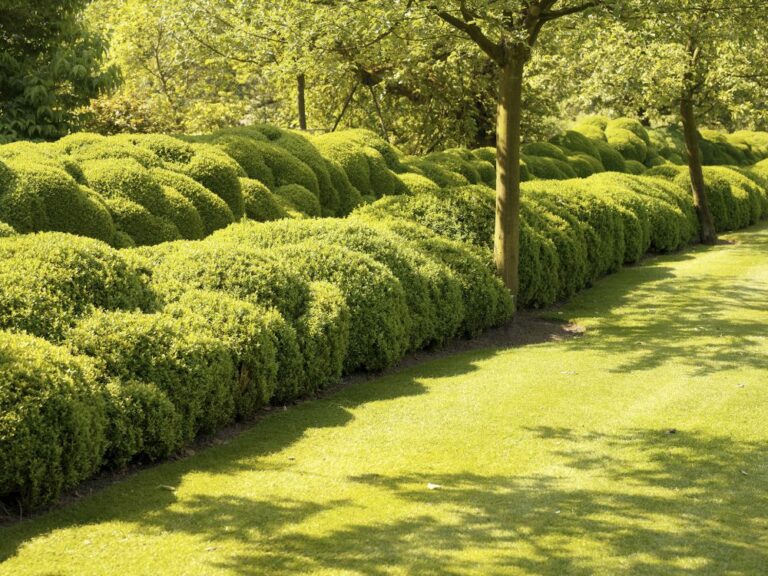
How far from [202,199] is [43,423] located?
249 inches

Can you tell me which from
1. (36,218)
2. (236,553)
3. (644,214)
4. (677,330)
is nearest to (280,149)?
(36,218)

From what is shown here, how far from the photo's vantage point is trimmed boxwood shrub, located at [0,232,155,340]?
6926 mm

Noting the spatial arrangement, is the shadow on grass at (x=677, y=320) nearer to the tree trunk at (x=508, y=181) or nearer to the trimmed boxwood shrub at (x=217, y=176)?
the tree trunk at (x=508, y=181)

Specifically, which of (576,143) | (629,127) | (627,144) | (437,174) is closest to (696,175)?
(576,143)

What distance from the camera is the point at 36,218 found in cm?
978

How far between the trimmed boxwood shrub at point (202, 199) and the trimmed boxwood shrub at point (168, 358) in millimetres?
4367

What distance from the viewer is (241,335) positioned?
7895 mm

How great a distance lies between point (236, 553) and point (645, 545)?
246 cm

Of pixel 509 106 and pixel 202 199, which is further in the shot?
pixel 509 106

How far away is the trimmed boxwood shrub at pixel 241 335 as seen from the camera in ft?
25.6

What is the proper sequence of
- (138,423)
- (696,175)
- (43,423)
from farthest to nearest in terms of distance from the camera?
1. (696,175)
2. (138,423)
3. (43,423)

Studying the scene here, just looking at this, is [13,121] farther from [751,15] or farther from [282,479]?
[751,15]

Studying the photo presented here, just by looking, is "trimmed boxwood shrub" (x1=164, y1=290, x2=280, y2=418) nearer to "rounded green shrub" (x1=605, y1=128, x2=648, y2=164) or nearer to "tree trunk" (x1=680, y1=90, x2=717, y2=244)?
"tree trunk" (x1=680, y1=90, x2=717, y2=244)

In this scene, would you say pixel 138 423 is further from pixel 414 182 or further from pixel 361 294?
pixel 414 182
